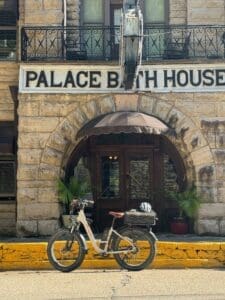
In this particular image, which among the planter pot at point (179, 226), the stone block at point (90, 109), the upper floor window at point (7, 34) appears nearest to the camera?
the stone block at point (90, 109)

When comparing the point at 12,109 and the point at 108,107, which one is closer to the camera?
the point at 108,107

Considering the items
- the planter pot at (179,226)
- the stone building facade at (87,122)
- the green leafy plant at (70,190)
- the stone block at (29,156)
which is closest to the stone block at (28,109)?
the stone building facade at (87,122)

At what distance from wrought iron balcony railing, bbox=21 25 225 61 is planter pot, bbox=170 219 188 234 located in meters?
4.45

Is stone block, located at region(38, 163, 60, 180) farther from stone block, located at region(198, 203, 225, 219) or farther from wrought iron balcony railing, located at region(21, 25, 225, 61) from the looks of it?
stone block, located at region(198, 203, 225, 219)

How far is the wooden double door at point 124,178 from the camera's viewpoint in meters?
13.5

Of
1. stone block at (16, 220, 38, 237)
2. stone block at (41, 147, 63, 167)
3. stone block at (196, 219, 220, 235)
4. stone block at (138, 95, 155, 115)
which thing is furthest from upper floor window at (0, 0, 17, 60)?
stone block at (196, 219, 220, 235)

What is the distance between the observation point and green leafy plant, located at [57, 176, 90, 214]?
12.0 meters

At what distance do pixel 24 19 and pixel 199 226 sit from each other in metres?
7.33

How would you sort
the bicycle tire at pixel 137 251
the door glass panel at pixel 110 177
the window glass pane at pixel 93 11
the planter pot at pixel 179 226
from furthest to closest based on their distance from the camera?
the door glass panel at pixel 110 177
the window glass pane at pixel 93 11
the planter pot at pixel 179 226
the bicycle tire at pixel 137 251

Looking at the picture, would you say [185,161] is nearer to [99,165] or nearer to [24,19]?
[99,165]

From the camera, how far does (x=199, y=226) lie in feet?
39.7

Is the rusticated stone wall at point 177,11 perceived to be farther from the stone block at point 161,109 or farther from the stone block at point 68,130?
the stone block at point 68,130

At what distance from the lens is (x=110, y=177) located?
13609 millimetres

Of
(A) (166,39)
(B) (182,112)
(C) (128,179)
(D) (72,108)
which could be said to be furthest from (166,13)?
(C) (128,179)
